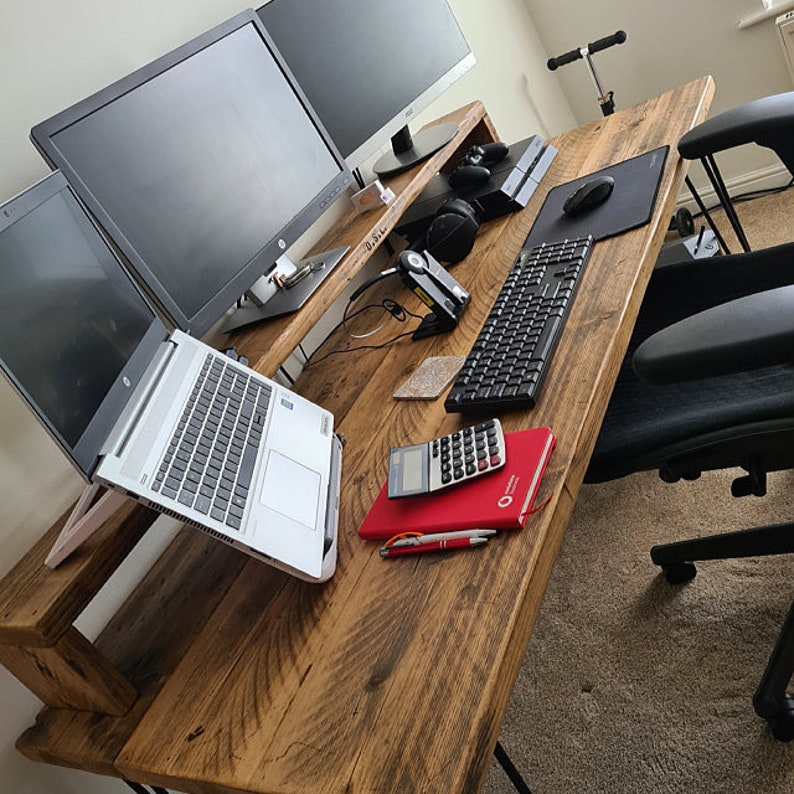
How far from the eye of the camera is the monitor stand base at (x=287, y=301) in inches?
54.7

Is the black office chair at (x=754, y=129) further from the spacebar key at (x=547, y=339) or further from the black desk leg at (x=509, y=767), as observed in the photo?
the black desk leg at (x=509, y=767)

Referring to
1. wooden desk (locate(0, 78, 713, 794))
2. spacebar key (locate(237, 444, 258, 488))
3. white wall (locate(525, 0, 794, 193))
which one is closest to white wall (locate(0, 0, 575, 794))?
wooden desk (locate(0, 78, 713, 794))

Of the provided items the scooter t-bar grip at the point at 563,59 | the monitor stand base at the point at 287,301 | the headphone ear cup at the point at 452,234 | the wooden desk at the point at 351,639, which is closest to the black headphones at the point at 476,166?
the headphone ear cup at the point at 452,234

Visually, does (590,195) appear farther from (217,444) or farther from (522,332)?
(217,444)

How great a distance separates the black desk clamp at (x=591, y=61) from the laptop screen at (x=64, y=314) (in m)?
1.86

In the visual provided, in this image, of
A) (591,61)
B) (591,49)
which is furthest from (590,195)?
(591,61)

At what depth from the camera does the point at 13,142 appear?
119cm

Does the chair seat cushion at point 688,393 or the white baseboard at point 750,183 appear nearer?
the chair seat cushion at point 688,393

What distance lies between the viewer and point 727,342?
877mm

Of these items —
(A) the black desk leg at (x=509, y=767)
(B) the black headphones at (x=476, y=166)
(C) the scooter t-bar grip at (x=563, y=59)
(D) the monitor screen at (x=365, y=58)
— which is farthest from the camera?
(C) the scooter t-bar grip at (x=563, y=59)

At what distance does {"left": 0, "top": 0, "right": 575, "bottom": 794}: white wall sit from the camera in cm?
111

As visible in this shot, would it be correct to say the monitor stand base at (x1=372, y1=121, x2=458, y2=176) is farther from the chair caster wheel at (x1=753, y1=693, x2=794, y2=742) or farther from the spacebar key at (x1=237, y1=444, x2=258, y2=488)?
the chair caster wheel at (x1=753, y1=693, x2=794, y2=742)

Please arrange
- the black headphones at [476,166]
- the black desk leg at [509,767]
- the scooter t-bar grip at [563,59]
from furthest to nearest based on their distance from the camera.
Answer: the scooter t-bar grip at [563,59]
the black headphones at [476,166]
the black desk leg at [509,767]

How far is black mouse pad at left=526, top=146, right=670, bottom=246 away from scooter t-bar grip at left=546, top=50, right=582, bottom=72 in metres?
1.06
